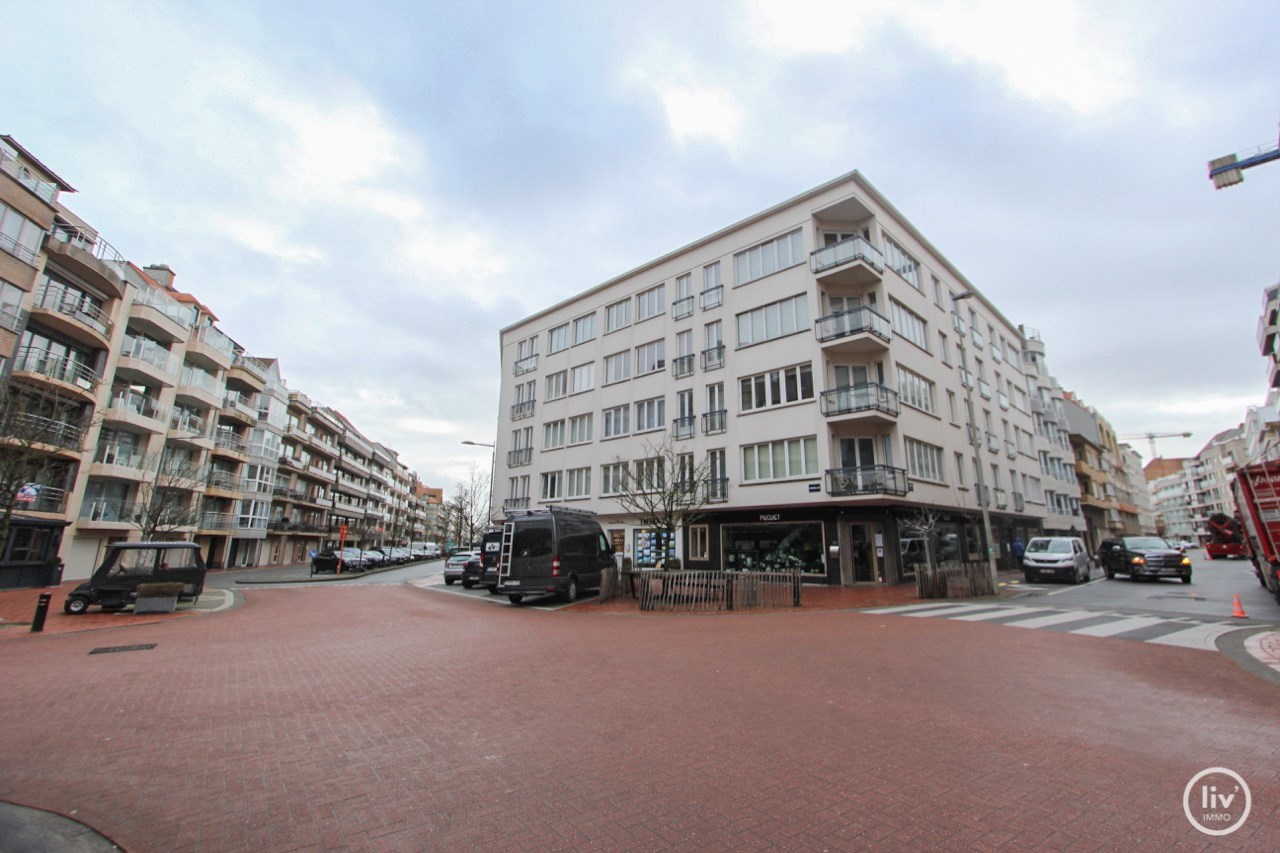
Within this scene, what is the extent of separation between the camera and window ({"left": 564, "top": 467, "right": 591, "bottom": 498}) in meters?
31.9

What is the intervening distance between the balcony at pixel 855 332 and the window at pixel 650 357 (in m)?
8.77

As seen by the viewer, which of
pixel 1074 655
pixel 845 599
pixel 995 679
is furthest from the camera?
pixel 845 599

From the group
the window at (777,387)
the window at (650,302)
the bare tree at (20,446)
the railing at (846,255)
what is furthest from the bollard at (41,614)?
the railing at (846,255)

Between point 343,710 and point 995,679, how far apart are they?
24.1 feet

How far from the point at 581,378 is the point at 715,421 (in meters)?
11.1

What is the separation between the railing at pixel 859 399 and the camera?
21.9 m

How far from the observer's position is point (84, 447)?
84.5 feet

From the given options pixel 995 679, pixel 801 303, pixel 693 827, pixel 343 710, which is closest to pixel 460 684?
pixel 343 710

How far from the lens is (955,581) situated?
664 inches

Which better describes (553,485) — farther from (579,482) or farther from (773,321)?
(773,321)

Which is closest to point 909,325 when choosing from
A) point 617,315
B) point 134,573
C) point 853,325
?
point 853,325

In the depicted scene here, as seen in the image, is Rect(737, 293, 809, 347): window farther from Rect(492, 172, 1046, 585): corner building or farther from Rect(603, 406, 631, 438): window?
Rect(603, 406, 631, 438): window

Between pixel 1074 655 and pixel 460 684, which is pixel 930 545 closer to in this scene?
pixel 1074 655

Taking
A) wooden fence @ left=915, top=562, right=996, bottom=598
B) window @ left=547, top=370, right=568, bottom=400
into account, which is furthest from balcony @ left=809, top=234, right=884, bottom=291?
window @ left=547, top=370, right=568, bottom=400
